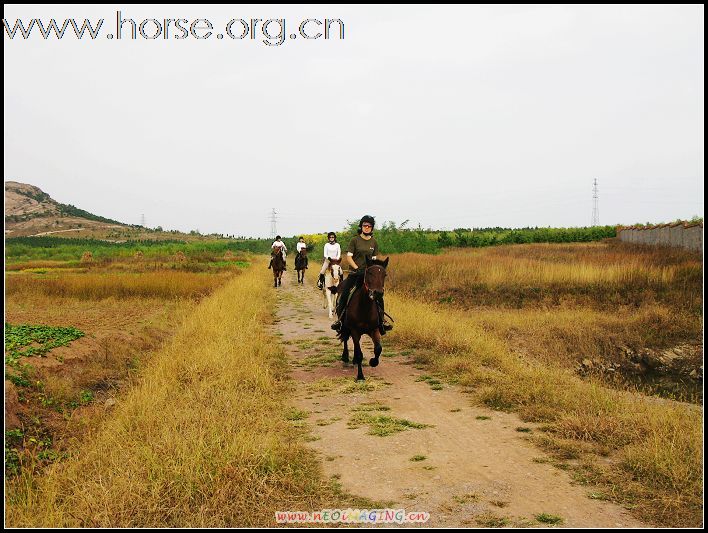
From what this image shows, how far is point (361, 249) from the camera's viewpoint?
930cm

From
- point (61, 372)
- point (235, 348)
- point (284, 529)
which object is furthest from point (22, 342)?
point (284, 529)

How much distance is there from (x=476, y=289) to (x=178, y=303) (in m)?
11.7

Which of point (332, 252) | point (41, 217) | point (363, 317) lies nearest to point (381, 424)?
point (363, 317)

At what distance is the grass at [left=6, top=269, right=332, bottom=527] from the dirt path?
51 centimetres

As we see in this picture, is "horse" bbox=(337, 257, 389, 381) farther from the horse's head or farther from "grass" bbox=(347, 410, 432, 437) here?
"grass" bbox=(347, 410, 432, 437)

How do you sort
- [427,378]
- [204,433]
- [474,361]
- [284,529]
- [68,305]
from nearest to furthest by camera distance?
1. [284,529]
2. [204,433]
3. [427,378]
4. [474,361]
5. [68,305]

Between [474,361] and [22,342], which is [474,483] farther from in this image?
[22,342]

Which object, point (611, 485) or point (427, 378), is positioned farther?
point (427, 378)

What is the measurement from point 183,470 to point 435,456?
8.26ft

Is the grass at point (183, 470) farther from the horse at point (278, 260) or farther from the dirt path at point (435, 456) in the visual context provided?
the horse at point (278, 260)

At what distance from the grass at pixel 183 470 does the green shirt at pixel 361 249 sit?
2.93 m

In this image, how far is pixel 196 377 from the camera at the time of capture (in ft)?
26.3

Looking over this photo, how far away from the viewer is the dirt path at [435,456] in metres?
4.15

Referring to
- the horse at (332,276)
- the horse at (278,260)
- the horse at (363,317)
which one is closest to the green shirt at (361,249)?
the horse at (363,317)
